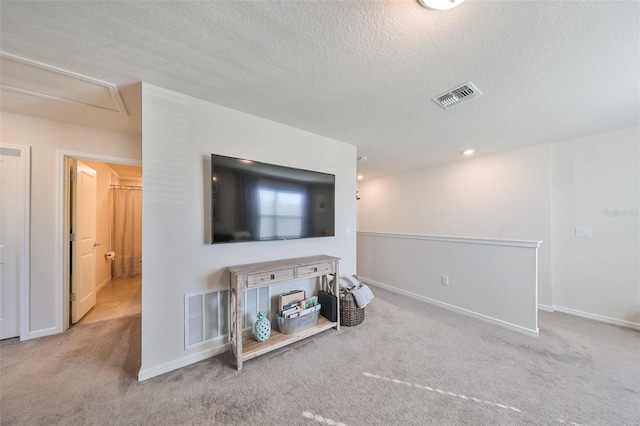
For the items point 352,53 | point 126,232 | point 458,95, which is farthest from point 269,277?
point 126,232

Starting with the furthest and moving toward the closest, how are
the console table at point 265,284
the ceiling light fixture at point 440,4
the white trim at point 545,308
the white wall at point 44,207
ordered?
the white trim at point 545,308, the white wall at point 44,207, the console table at point 265,284, the ceiling light fixture at point 440,4

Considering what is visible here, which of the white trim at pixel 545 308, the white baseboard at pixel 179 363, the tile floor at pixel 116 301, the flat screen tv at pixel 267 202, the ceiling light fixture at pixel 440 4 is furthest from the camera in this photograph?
the white trim at pixel 545 308

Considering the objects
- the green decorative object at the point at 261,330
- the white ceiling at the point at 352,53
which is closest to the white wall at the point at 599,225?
→ the white ceiling at the point at 352,53

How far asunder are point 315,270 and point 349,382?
38.7 inches

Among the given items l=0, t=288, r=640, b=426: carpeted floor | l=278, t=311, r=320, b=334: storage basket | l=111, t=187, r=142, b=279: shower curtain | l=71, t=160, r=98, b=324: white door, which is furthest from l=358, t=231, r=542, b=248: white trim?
l=111, t=187, r=142, b=279: shower curtain

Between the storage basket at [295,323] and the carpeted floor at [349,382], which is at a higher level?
the storage basket at [295,323]

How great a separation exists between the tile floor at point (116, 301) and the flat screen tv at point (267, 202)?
7.39 ft

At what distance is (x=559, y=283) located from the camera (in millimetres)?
3070

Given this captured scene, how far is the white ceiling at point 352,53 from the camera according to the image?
1.15 metres

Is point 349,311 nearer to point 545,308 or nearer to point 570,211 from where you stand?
point 545,308

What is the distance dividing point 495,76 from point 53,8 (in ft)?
8.91

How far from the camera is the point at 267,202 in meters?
2.23

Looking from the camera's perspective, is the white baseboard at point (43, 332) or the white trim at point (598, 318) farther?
the white trim at point (598, 318)

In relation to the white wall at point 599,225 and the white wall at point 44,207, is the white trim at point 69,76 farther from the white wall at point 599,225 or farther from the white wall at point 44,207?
the white wall at point 599,225
